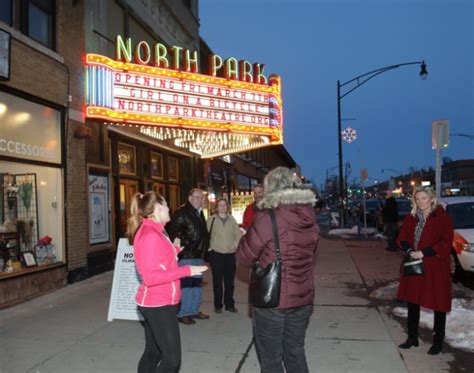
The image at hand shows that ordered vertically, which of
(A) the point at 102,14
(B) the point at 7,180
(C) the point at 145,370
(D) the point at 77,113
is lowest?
(C) the point at 145,370

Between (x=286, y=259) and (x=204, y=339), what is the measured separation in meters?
2.80

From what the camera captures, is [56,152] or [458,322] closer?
[458,322]

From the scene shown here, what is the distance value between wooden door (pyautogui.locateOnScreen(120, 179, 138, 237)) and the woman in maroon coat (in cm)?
908

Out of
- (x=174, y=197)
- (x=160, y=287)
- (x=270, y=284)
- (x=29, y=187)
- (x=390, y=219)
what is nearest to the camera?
(x=270, y=284)

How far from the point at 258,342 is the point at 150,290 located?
88 centimetres

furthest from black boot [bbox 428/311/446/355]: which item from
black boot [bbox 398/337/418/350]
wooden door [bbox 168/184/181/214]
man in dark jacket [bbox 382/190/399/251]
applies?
wooden door [bbox 168/184/181/214]

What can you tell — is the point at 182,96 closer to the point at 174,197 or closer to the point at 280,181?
the point at 174,197

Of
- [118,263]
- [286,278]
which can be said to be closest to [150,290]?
[286,278]

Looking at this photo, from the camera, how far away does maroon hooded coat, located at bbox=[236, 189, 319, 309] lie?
11.5 feet

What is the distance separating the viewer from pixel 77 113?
10000mm

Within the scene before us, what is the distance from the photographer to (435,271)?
5.29 m

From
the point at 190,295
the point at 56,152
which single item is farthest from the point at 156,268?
the point at 56,152

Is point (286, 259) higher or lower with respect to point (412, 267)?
higher

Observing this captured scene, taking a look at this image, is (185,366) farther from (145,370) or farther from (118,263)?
(118,263)
